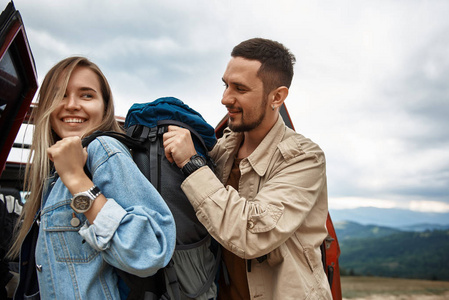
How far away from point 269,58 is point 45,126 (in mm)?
1514

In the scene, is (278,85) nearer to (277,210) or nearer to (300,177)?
(300,177)

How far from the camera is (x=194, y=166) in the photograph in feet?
5.59

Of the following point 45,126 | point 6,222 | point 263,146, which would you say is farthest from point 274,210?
point 6,222

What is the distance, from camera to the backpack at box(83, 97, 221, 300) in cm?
145

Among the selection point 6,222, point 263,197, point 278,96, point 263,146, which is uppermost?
point 278,96

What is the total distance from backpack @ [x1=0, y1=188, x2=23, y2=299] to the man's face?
178 cm

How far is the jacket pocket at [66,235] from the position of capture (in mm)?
1292

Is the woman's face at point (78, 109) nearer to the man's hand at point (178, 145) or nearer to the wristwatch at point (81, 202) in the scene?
the man's hand at point (178, 145)

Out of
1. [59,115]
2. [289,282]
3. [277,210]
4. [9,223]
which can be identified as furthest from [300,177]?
[9,223]

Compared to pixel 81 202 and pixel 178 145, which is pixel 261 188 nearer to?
pixel 178 145

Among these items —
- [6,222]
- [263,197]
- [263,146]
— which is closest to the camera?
[263,197]

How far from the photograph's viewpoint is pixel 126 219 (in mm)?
1224

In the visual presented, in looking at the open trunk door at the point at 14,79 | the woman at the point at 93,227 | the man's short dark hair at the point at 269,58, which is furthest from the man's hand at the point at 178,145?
the open trunk door at the point at 14,79

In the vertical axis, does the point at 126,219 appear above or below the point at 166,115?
below
